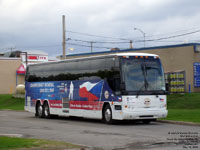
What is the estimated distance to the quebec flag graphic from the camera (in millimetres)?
23469

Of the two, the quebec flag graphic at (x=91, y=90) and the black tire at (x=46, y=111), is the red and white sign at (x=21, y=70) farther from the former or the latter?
the quebec flag graphic at (x=91, y=90)

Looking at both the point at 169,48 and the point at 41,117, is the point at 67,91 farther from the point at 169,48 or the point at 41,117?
the point at 169,48

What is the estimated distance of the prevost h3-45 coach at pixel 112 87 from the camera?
21.5 metres

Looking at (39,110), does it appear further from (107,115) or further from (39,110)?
(107,115)

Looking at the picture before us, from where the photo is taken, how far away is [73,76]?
85.1 feet

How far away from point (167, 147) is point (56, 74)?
1599cm

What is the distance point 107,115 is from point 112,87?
156 centimetres

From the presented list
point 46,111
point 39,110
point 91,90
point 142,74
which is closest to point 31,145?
point 142,74

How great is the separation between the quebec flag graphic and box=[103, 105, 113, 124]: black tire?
39.2 inches

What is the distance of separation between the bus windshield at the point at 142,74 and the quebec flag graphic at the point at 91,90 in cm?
211

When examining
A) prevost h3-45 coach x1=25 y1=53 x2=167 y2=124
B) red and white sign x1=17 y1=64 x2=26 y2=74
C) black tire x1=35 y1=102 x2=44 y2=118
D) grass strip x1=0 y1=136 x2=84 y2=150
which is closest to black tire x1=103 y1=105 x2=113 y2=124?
prevost h3-45 coach x1=25 y1=53 x2=167 y2=124

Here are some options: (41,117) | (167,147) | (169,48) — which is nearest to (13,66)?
(169,48)

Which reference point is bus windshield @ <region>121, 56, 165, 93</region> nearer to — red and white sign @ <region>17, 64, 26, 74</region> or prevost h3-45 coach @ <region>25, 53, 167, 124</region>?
prevost h3-45 coach @ <region>25, 53, 167, 124</region>

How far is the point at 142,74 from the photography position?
21.9 meters
